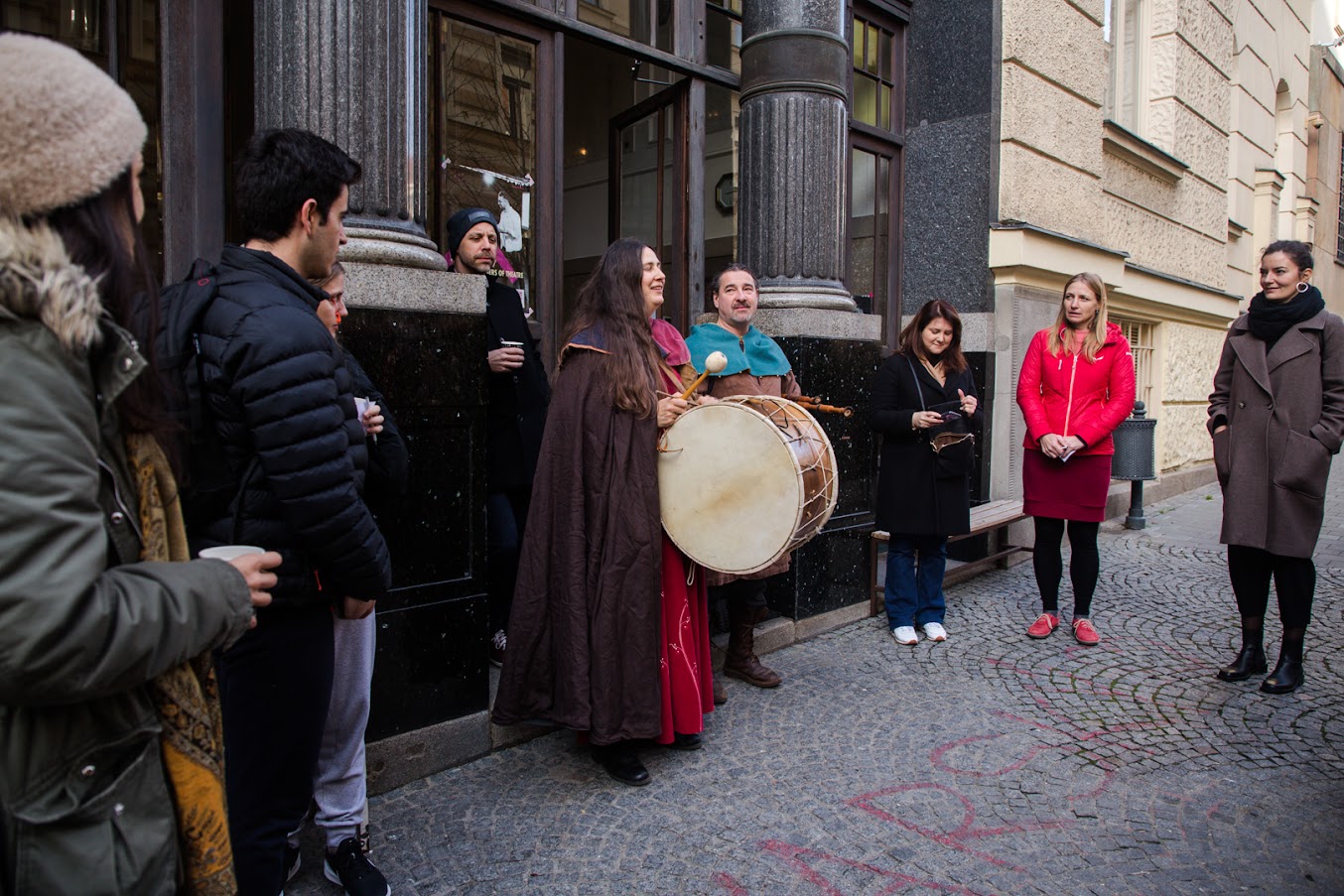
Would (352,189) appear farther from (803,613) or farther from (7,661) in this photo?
(803,613)

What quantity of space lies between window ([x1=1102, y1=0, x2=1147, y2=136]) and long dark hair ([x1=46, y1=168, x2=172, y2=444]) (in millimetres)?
9687

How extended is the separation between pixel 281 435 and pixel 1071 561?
413cm

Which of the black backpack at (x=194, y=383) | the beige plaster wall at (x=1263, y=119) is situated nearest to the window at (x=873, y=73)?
the black backpack at (x=194, y=383)

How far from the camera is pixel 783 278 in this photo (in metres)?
4.90

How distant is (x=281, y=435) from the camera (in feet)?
5.61

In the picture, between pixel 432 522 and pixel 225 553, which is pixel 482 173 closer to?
pixel 432 522

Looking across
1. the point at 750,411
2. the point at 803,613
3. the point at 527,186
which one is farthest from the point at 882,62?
the point at 750,411

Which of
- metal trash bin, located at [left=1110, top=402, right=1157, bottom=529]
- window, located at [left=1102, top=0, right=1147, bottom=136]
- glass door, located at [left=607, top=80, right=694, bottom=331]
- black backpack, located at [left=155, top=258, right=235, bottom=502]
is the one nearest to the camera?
black backpack, located at [left=155, top=258, right=235, bottom=502]

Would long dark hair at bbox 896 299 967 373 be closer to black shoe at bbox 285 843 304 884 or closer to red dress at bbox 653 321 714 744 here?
red dress at bbox 653 321 714 744

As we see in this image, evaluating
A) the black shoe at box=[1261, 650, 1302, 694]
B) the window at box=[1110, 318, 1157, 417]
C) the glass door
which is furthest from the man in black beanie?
the window at box=[1110, 318, 1157, 417]

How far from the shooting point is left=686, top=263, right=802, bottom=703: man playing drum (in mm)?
3902

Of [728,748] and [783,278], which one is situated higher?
[783,278]

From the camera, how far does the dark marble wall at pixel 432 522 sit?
2969mm

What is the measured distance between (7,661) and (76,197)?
553 mm
